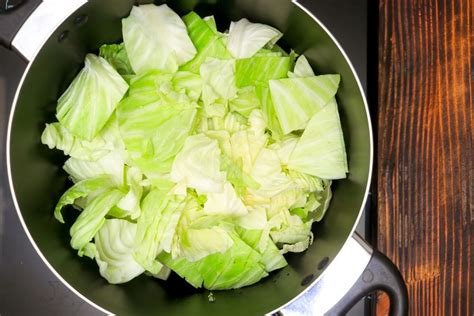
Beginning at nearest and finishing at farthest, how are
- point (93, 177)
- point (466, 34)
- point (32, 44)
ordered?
point (32, 44) → point (93, 177) → point (466, 34)

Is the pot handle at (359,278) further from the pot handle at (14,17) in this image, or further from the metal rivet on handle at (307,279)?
the pot handle at (14,17)

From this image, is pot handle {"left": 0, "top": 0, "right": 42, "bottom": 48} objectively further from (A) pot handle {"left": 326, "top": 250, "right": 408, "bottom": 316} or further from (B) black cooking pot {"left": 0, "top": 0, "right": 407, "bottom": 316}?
(A) pot handle {"left": 326, "top": 250, "right": 408, "bottom": 316}

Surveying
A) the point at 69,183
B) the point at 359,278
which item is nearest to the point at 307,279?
the point at 359,278

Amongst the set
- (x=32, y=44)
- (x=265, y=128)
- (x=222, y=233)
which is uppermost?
(x=32, y=44)

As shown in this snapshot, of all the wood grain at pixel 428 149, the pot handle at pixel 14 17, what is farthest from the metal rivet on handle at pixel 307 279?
the pot handle at pixel 14 17

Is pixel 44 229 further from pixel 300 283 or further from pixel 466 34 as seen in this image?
pixel 466 34

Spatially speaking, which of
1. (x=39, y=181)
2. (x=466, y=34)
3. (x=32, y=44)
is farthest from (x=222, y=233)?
(x=466, y=34)

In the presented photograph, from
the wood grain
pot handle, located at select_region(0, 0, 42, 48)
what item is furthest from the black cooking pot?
the wood grain
